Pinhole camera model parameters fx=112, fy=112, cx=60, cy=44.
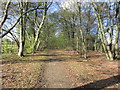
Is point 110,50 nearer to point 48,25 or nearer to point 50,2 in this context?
point 50,2

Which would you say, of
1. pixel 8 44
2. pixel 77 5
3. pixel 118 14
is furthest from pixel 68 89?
pixel 8 44

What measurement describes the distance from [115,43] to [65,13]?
807 cm

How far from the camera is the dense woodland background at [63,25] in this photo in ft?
34.8

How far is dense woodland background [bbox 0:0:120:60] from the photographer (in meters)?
10.6

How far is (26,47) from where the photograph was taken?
14125mm

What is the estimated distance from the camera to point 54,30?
22172 millimetres

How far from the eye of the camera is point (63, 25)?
20.0 m

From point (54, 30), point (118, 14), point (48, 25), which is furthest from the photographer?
point (54, 30)

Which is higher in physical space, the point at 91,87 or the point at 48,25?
the point at 48,25

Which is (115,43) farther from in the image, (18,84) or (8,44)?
(8,44)

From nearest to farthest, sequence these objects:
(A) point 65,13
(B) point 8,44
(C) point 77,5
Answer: (C) point 77,5 < (B) point 8,44 < (A) point 65,13

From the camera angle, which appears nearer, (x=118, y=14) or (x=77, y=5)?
(x=118, y=14)

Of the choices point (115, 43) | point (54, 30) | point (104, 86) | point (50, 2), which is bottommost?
point (104, 86)

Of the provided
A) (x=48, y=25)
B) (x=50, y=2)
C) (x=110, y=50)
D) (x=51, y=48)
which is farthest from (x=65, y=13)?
(x=51, y=48)
